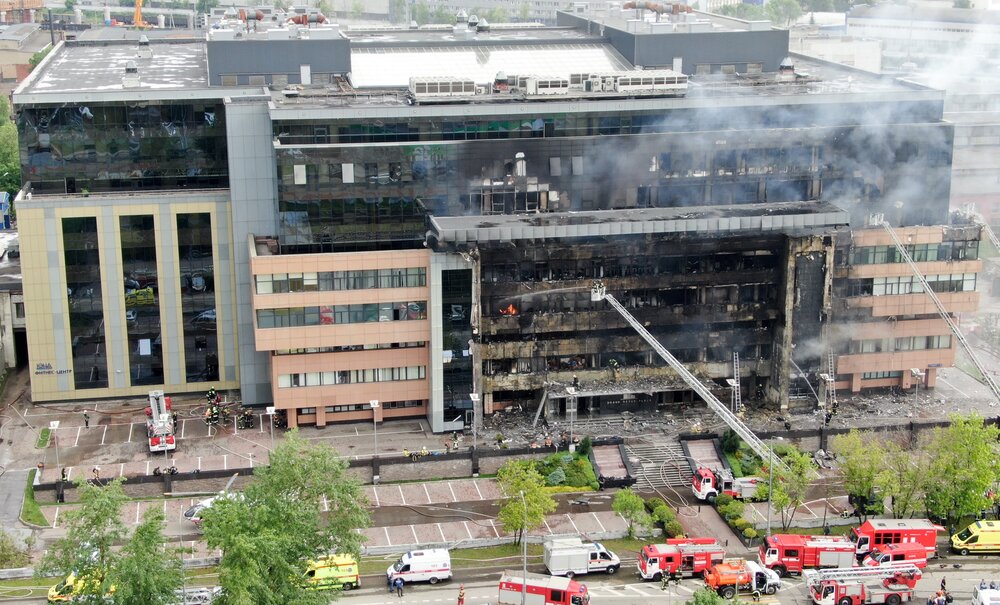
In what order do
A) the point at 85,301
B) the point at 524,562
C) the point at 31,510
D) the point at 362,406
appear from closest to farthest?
the point at 524,562 → the point at 31,510 → the point at 362,406 → the point at 85,301

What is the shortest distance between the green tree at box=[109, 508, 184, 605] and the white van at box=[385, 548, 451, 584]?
1726 centimetres

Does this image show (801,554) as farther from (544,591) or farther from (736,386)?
(736,386)

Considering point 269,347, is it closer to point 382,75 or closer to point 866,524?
point 382,75

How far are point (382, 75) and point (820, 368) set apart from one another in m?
53.2

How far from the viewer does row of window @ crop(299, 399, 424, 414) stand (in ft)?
430

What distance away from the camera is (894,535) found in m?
108

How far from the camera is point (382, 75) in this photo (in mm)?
146125

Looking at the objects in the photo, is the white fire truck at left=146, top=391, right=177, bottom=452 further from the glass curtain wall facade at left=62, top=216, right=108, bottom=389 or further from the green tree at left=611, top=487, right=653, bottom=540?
the green tree at left=611, top=487, right=653, bottom=540

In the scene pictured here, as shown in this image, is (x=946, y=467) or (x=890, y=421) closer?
(x=946, y=467)

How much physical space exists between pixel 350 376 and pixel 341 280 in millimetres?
9395

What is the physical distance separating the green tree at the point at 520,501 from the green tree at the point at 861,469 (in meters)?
24.1

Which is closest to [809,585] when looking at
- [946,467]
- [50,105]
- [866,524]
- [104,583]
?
[866,524]

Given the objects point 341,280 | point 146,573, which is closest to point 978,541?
point 341,280

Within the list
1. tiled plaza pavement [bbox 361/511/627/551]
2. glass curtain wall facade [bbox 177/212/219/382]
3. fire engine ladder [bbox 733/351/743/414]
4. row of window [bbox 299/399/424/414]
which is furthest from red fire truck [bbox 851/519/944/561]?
glass curtain wall facade [bbox 177/212/219/382]
